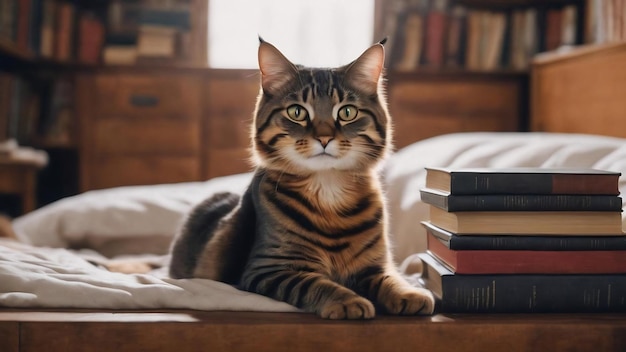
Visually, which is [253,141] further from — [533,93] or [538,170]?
[533,93]

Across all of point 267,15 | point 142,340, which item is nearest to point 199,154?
point 267,15

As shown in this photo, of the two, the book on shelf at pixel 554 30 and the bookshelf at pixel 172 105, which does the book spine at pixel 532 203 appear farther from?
the book on shelf at pixel 554 30

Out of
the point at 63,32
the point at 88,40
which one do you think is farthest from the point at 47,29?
the point at 88,40

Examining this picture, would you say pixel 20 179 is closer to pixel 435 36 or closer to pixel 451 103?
pixel 451 103

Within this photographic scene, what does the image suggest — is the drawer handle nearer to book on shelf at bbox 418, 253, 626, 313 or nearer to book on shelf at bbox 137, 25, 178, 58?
book on shelf at bbox 137, 25, 178, 58

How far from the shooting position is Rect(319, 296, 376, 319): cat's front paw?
886 mm

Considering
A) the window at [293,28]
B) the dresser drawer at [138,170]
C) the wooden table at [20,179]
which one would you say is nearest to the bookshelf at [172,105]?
the dresser drawer at [138,170]

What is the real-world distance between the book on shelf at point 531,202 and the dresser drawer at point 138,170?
8.00ft

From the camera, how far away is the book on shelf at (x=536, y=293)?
93cm

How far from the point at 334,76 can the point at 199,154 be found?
217 centimetres

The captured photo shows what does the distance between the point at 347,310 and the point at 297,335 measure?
0.08 meters

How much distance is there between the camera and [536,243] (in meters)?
0.92

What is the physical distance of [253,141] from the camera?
118 cm

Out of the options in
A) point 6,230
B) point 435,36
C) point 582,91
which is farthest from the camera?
point 435,36
